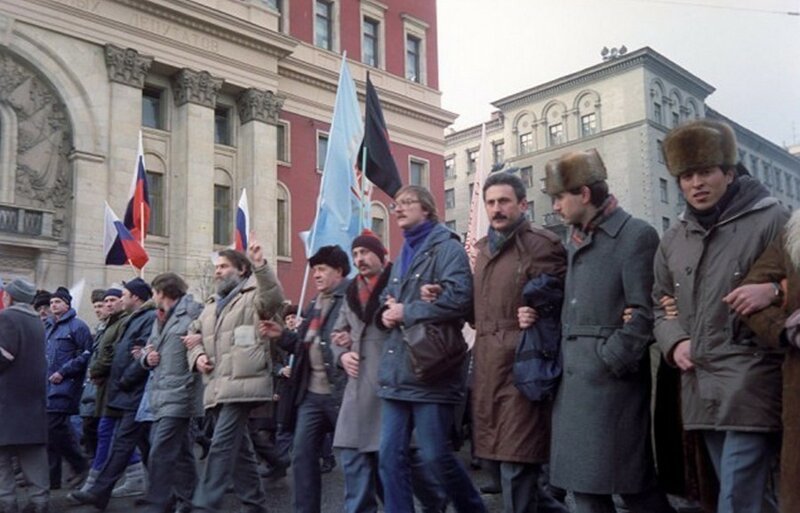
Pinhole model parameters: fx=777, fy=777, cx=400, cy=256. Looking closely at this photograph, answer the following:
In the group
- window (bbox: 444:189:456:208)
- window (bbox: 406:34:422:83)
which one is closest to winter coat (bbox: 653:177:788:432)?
window (bbox: 406:34:422:83)

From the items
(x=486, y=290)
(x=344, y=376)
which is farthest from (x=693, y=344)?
(x=344, y=376)

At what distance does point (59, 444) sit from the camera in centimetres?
857

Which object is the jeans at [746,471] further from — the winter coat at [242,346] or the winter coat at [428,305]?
the winter coat at [242,346]

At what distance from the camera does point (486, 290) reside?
454 centimetres

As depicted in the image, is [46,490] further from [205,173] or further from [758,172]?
[758,172]

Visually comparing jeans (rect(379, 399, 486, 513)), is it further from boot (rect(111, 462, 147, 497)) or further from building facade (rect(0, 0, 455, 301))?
building facade (rect(0, 0, 455, 301))

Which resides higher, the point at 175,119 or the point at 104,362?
the point at 175,119

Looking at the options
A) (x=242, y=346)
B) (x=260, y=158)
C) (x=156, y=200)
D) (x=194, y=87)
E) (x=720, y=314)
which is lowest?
(x=242, y=346)

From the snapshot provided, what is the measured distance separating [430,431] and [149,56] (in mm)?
23888

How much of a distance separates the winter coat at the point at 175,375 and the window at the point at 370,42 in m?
28.9

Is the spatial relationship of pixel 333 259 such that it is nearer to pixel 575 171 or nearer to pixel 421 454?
pixel 421 454

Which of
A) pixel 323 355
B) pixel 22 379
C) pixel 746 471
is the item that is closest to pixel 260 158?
pixel 22 379

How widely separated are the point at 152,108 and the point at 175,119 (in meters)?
0.91

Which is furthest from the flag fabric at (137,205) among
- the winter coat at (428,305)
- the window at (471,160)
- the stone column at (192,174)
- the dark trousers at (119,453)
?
the window at (471,160)
